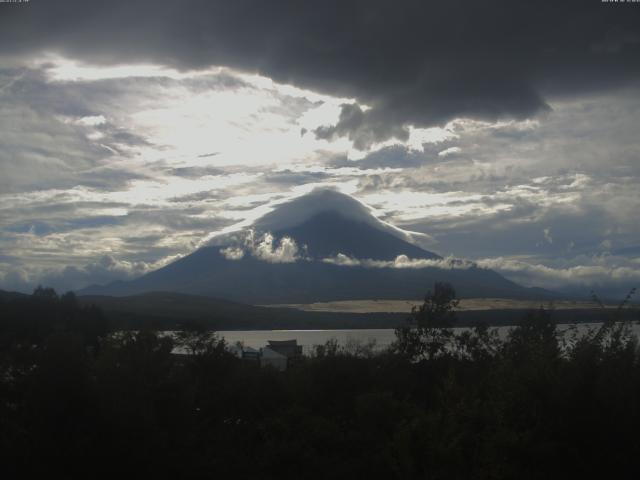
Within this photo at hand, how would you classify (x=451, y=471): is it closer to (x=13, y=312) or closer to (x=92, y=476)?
(x=92, y=476)

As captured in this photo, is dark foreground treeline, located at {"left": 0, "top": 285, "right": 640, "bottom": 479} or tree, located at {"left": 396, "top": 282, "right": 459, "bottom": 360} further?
tree, located at {"left": 396, "top": 282, "right": 459, "bottom": 360}

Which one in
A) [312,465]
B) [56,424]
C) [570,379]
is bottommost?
[312,465]

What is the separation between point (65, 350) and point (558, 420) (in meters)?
13.2

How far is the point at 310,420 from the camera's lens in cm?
2105

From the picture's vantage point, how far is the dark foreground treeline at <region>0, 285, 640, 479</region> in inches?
665

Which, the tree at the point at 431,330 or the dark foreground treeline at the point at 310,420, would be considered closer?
the dark foreground treeline at the point at 310,420

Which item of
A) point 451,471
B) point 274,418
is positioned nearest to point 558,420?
point 451,471

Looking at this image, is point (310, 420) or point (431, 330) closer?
point (310, 420)

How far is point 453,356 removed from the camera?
97.5ft

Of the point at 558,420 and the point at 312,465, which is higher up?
the point at 558,420

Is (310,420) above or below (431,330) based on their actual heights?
below

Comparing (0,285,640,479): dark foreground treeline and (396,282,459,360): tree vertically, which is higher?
(396,282,459,360): tree

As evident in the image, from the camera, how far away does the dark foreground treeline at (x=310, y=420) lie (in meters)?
16.9

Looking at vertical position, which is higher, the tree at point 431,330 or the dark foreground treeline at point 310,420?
the tree at point 431,330
